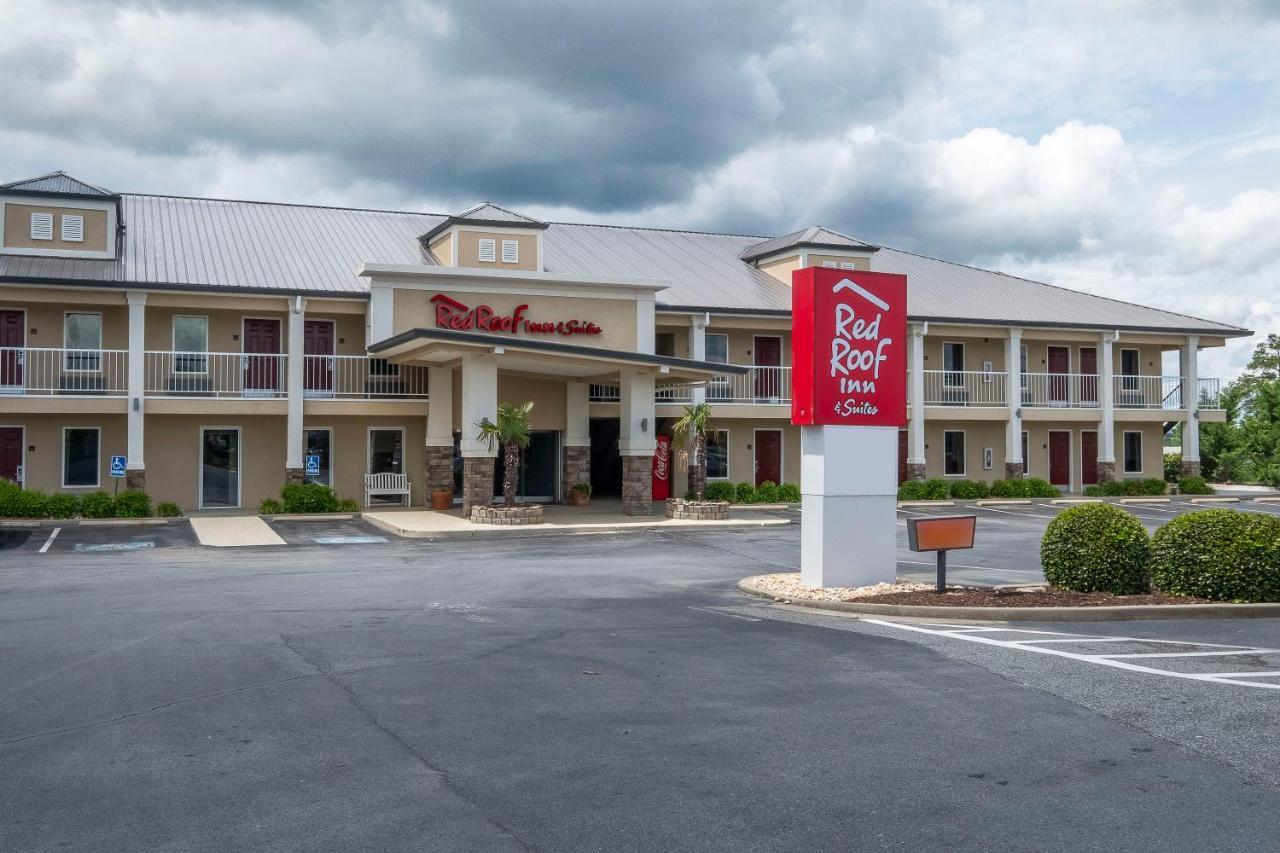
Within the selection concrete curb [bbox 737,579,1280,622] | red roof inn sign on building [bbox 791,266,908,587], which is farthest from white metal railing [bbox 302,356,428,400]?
concrete curb [bbox 737,579,1280,622]

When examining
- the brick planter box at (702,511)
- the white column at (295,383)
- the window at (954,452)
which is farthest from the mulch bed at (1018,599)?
the window at (954,452)

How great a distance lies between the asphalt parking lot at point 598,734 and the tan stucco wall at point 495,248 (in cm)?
1770

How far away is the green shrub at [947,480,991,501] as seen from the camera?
33.2 meters

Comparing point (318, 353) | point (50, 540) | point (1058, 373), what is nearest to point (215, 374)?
point (318, 353)

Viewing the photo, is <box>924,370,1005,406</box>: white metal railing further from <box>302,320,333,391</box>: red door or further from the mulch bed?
the mulch bed

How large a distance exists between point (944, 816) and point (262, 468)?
2516cm

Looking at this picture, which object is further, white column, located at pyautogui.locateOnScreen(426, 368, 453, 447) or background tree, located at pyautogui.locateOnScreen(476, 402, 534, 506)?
white column, located at pyautogui.locateOnScreen(426, 368, 453, 447)

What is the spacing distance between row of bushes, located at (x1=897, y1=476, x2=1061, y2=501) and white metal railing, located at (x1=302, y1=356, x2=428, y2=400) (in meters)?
13.8

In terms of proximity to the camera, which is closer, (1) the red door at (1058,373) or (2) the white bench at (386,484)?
(2) the white bench at (386,484)

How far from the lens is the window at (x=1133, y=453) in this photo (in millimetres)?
38375

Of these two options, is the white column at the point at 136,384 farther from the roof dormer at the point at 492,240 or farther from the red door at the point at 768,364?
the red door at the point at 768,364

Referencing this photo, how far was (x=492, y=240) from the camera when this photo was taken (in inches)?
1166

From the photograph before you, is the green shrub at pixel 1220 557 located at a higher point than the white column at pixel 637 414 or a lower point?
A: lower

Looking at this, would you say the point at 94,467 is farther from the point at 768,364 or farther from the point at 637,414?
the point at 768,364
